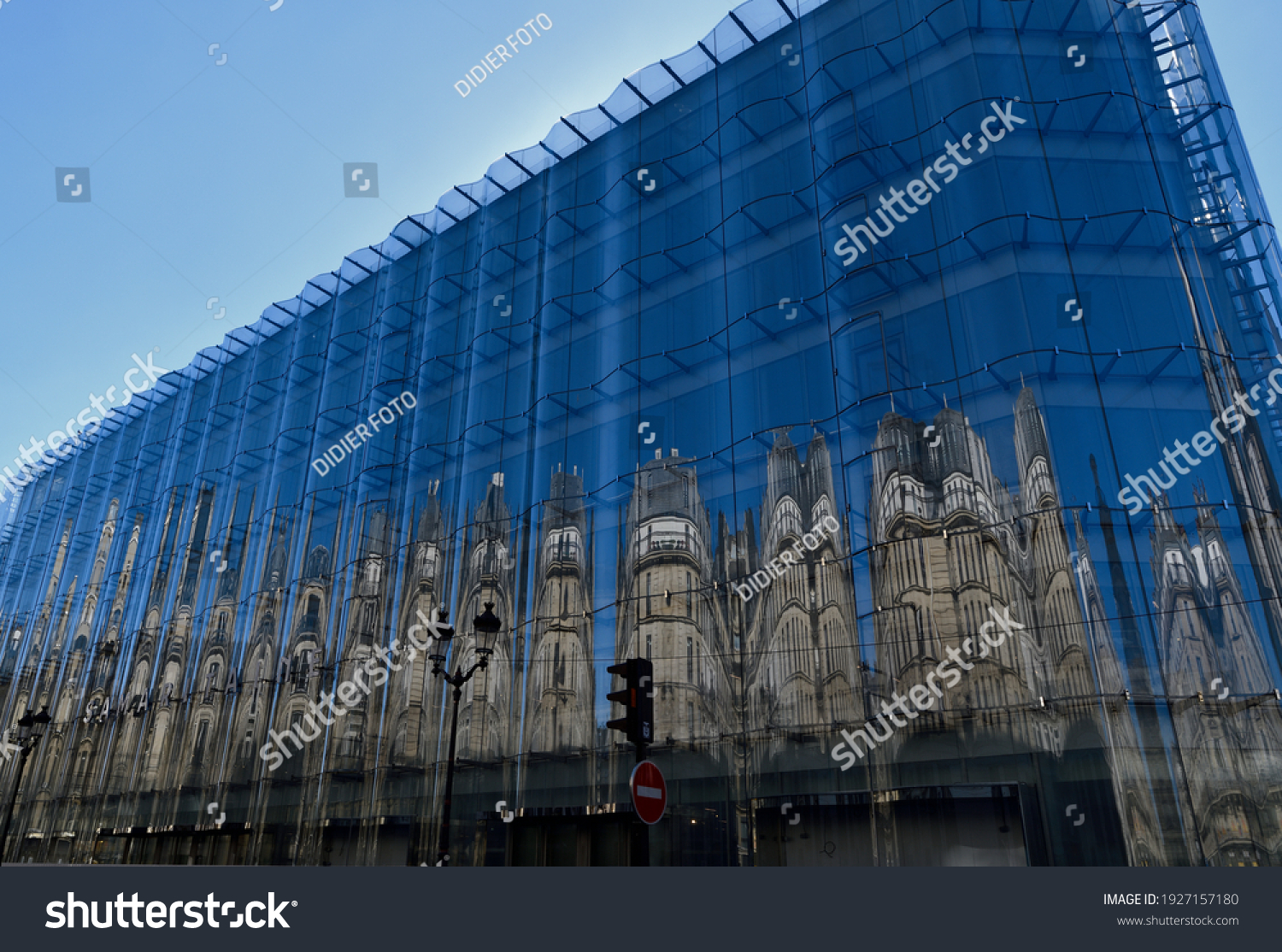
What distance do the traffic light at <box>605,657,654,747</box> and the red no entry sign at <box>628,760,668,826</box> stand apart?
1.01 ft

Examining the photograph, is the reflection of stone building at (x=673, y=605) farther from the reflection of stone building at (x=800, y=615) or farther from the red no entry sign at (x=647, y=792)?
the red no entry sign at (x=647, y=792)

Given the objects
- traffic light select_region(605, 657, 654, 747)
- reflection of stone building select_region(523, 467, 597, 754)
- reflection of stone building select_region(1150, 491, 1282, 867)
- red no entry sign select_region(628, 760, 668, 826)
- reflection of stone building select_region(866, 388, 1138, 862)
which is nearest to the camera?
red no entry sign select_region(628, 760, 668, 826)

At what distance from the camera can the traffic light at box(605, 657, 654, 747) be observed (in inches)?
379

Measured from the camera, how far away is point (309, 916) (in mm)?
6039

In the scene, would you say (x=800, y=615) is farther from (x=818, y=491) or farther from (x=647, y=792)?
(x=647, y=792)

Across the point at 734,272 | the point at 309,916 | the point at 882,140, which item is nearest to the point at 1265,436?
the point at 882,140

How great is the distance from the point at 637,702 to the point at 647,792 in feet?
3.35

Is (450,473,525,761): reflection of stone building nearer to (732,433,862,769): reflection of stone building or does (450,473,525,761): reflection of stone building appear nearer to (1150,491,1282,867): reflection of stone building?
(732,433,862,769): reflection of stone building

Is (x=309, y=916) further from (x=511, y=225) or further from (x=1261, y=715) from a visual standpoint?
(x=511, y=225)

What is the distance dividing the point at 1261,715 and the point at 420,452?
21672 mm

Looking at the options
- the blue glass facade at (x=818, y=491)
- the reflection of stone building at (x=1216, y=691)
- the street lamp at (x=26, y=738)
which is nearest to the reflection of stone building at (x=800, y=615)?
the blue glass facade at (x=818, y=491)

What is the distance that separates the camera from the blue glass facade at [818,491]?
46.0 ft

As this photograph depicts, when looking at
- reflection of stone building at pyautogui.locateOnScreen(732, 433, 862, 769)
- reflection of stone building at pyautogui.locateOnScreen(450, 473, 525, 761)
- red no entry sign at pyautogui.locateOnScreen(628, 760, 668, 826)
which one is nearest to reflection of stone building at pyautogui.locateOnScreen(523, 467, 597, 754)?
reflection of stone building at pyautogui.locateOnScreen(450, 473, 525, 761)

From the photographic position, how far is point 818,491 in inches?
695
